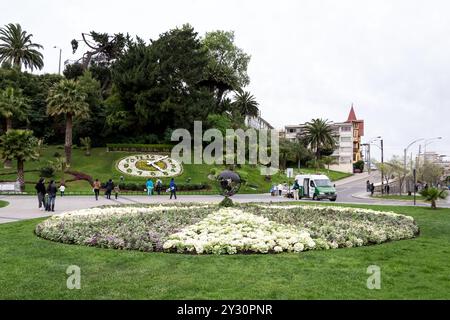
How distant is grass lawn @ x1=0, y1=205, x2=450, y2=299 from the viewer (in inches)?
318

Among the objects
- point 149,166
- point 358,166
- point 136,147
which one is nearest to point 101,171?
point 149,166

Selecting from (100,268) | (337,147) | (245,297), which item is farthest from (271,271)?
(337,147)

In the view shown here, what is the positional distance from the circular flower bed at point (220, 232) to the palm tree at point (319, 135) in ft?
280

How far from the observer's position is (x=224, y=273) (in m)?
9.56

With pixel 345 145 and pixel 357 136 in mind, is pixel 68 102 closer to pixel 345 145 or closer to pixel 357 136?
pixel 345 145

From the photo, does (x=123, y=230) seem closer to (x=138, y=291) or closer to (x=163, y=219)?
(x=163, y=219)

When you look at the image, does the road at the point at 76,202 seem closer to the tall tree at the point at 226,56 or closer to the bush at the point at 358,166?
the tall tree at the point at 226,56

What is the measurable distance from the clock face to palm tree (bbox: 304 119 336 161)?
53.2 meters

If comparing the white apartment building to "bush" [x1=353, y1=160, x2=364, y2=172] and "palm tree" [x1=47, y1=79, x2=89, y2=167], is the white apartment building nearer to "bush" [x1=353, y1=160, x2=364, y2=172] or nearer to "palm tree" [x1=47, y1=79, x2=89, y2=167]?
"bush" [x1=353, y1=160, x2=364, y2=172]

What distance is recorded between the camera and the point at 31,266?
10.3m

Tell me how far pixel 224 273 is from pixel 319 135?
96070 mm

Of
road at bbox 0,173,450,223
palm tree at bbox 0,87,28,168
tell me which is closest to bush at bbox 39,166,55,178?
palm tree at bbox 0,87,28,168
